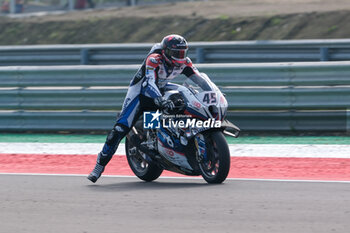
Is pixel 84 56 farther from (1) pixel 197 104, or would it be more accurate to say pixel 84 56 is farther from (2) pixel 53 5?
(2) pixel 53 5

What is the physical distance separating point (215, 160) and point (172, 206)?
1.16 m

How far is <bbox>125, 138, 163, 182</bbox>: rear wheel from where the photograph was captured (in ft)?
29.0

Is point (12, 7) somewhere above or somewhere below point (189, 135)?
below

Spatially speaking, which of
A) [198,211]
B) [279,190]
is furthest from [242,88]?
[198,211]

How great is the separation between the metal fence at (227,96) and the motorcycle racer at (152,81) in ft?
13.2

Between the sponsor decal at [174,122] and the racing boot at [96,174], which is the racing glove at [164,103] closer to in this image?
the sponsor decal at [174,122]

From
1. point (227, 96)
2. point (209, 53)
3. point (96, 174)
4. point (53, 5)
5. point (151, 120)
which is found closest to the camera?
point (151, 120)

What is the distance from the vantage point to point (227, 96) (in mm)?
12672

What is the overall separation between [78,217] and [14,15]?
81.8 ft

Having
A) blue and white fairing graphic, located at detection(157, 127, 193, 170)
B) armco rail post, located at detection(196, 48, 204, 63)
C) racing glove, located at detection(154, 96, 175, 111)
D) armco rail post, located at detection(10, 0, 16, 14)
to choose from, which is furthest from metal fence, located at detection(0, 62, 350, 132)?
armco rail post, located at detection(10, 0, 16, 14)

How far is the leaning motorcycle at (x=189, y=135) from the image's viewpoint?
316 inches

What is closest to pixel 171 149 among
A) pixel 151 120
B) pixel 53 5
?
pixel 151 120

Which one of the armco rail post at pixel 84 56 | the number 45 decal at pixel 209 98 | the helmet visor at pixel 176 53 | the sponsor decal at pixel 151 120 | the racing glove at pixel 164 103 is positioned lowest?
the armco rail post at pixel 84 56

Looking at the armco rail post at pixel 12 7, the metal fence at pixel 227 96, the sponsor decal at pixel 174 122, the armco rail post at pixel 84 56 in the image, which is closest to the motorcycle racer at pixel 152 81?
the sponsor decal at pixel 174 122
